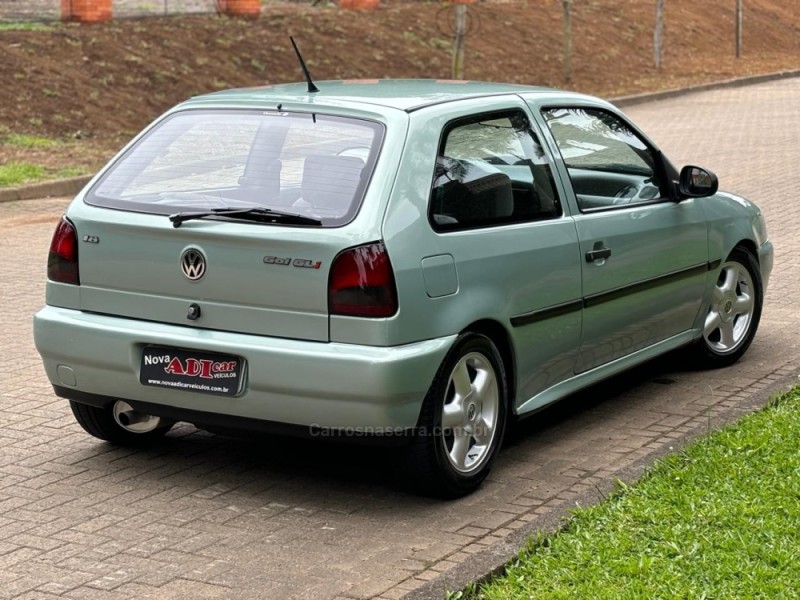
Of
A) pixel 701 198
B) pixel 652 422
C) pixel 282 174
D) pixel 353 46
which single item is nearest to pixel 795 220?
pixel 701 198

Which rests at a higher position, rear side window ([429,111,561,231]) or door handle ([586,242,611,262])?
rear side window ([429,111,561,231])

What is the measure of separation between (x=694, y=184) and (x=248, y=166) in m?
2.48

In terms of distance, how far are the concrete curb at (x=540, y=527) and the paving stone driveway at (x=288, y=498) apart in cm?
Answer: 1

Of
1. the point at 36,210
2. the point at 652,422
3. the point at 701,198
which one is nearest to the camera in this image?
the point at 652,422

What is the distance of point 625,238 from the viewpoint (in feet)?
21.8

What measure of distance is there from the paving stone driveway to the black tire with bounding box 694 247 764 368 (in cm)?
10

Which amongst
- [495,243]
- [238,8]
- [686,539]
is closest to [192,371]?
[495,243]

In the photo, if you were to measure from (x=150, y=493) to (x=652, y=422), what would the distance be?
95.0 inches

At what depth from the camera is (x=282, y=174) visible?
5668 millimetres

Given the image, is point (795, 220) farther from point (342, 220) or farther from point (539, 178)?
point (342, 220)

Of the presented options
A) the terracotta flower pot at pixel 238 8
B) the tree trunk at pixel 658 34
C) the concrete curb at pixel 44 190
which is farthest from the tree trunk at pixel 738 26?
the concrete curb at pixel 44 190

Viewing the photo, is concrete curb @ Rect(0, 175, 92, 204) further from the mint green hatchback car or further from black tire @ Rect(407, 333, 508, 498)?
black tire @ Rect(407, 333, 508, 498)

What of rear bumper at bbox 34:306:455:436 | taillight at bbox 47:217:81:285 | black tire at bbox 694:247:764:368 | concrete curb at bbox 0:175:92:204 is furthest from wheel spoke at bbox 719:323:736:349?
concrete curb at bbox 0:175:92:204

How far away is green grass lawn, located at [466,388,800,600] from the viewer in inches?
179
